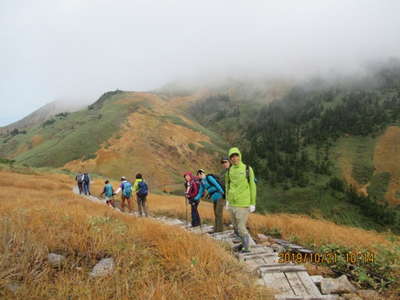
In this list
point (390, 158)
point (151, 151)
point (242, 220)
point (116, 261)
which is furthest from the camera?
point (390, 158)

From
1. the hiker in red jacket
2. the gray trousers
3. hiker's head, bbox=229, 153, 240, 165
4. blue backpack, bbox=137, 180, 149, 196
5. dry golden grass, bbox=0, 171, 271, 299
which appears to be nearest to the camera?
dry golden grass, bbox=0, 171, 271, 299

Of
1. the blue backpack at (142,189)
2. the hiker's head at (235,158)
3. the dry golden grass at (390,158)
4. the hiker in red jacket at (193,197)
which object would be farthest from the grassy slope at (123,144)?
the hiker's head at (235,158)

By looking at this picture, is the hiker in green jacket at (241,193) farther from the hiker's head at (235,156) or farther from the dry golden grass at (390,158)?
the dry golden grass at (390,158)

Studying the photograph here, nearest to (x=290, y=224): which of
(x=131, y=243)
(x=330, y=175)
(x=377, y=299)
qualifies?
(x=377, y=299)

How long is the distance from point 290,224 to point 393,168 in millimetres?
105703

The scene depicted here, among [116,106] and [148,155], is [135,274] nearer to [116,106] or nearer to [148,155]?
[148,155]

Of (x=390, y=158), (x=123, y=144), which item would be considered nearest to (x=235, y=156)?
(x=123, y=144)

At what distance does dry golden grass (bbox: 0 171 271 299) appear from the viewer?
2992mm

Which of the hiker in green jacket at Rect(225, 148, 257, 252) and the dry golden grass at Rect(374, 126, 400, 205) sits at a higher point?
the hiker in green jacket at Rect(225, 148, 257, 252)

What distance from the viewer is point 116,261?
148 inches

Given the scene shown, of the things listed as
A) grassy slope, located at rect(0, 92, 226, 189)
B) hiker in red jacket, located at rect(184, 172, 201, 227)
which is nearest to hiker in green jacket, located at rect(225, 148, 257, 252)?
hiker in red jacket, located at rect(184, 172, 201, 227)

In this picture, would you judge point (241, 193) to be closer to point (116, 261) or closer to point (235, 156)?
point (235, 156)

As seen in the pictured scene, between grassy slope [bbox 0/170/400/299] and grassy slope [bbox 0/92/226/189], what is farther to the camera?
grassy slope [bbox 0/92/226/189]

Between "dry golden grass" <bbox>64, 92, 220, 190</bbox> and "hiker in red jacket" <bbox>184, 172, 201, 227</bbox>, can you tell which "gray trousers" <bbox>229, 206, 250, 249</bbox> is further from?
"dry golden grass" <bbox>64, 92, 220, 190</bbox>
